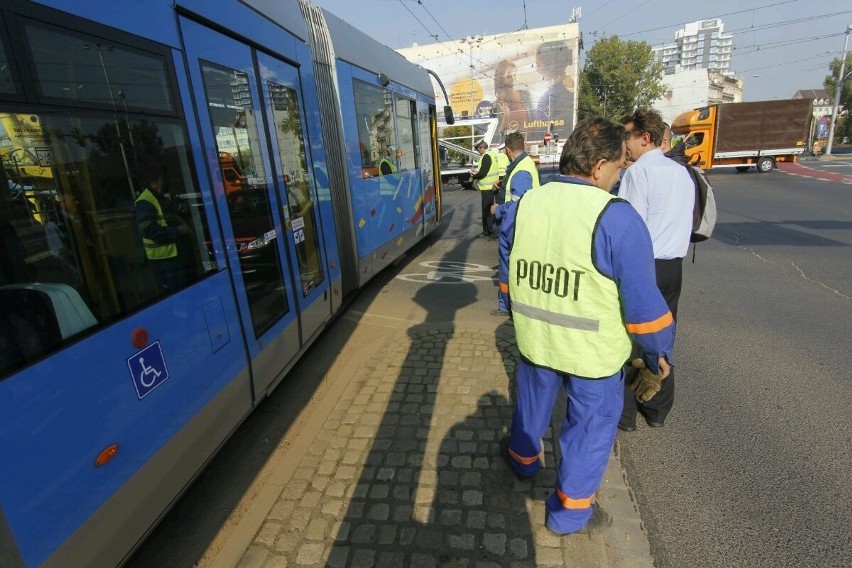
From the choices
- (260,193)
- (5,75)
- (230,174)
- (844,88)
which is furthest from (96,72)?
(844,88)

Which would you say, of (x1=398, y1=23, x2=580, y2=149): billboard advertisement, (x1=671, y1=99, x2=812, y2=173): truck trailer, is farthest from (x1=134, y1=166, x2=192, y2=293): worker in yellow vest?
(x1=398, y1=23, x2=580, y2=149): billboard advertisement

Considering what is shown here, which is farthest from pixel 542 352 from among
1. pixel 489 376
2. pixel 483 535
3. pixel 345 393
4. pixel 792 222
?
pixel 792 222

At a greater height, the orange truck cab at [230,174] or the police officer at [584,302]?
the orange truck cab at [230,174]

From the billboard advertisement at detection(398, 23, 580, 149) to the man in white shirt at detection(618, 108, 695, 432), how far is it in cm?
5954

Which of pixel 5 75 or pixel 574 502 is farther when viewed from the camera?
pixel 574 502

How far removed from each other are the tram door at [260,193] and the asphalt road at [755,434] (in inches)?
100

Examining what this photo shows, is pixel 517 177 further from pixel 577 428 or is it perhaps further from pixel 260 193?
pixel 577 428

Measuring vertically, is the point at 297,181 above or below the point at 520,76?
below

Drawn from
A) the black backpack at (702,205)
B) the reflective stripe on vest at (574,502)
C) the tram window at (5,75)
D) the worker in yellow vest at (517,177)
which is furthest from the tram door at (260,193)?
the black backpack at (702,205)

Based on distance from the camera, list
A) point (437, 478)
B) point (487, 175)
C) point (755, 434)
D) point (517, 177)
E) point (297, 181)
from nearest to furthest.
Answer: point (437, 478), point (755, 434), point (297, 181), point (517, 177), point (487, 175)

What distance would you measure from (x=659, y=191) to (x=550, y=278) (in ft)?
4.15

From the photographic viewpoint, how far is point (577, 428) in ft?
7.21

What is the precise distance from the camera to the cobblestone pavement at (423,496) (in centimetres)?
228

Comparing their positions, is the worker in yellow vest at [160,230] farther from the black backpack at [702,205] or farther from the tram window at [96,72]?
the black backpack at [702,205]
